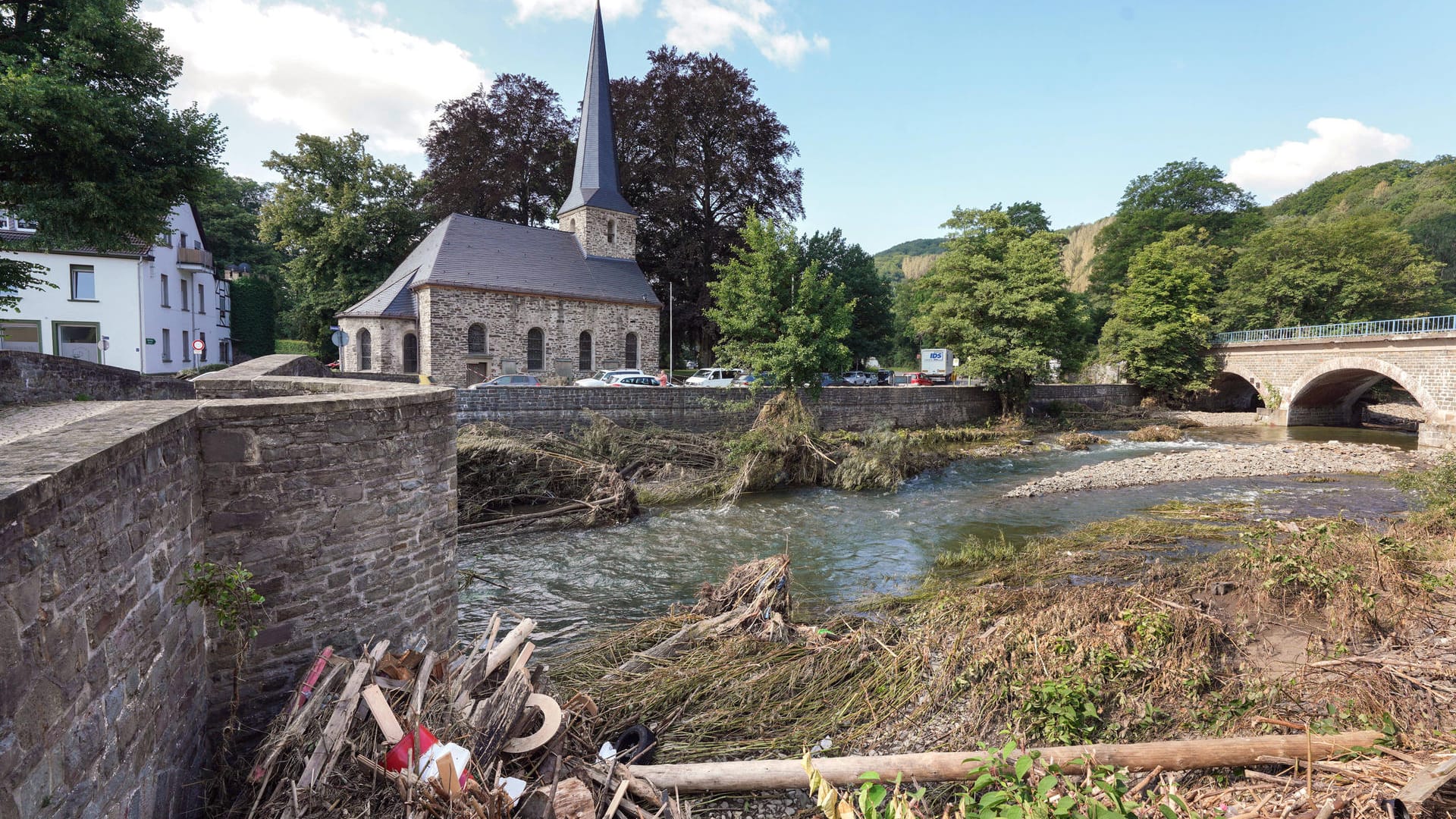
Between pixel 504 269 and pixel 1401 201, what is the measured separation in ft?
222

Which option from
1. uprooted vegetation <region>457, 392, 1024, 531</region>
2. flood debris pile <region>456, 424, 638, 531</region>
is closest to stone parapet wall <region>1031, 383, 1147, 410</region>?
A: uprooted vegetation <region>457, 392, 1024, 531</region>

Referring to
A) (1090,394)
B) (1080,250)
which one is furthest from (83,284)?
(1080,250)

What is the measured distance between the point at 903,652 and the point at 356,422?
507 centimetres

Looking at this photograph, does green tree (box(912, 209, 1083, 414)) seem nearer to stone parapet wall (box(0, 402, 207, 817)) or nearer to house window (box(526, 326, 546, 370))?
house window (box(526, 326, 546, 370))

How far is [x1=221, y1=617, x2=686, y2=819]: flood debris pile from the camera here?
3.54 meters

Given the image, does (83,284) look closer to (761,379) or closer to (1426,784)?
(761,379)

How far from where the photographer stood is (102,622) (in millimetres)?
2848

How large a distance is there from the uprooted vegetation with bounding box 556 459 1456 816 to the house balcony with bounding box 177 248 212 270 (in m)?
36.4

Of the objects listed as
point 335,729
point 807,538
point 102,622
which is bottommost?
point 807,538

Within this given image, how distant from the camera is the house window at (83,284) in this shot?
27.2 metres

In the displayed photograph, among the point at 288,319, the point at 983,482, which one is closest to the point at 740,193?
the point at 983,482

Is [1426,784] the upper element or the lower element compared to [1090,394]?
lower

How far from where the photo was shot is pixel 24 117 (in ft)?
32.0

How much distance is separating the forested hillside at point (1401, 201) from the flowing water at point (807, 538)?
3750 centimetres
